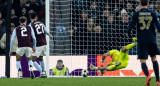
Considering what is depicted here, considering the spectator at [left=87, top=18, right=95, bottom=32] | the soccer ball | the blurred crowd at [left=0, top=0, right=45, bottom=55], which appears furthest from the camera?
the blurred crowd at [left=0, top=0, right=45, bottom=55]

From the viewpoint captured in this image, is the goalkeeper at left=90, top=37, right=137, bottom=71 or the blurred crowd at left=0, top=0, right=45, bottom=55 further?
the blurred crowd at left=0, top=0, right=45, bottom=55

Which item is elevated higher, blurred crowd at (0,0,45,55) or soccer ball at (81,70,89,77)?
blurred crowd at (0,0,45,55)

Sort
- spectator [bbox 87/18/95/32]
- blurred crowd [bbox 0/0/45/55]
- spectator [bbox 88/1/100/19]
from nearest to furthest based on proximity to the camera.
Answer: spectator [bbox 87/18/95/32] < spectator [bbox 88/1/100/19] < blurred crowd [bbox 0/0/45/55]

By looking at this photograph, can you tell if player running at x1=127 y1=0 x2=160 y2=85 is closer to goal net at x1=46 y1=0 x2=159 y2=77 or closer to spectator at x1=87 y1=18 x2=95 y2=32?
goal net at x1=46 y1=0 x2=159 y2=77

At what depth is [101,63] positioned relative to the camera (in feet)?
49.3

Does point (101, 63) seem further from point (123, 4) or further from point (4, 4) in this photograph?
point (4, 4)

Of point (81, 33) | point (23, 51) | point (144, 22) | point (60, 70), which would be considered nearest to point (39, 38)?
point (23, 51)

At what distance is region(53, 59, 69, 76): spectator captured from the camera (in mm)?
14805

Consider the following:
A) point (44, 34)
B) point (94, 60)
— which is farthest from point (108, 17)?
point (44, 34)

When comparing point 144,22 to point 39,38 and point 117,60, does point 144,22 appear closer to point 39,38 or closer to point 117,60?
point 117,60

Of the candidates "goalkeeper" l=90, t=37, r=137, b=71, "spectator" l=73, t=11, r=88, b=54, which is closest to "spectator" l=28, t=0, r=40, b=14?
"spectator" l=73, t=11, r=88, b=54

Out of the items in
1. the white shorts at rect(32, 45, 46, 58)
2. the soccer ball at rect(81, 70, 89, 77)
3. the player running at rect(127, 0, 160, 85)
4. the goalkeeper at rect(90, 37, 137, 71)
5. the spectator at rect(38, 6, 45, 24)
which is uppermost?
the spectator at rect(38, 6, 45, 24)

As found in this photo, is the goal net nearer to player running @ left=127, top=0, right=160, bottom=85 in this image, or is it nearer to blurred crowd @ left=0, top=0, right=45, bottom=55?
blurred crowd @ left=0, top=0, right=45, bottom=55

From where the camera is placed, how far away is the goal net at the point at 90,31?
595 inches
